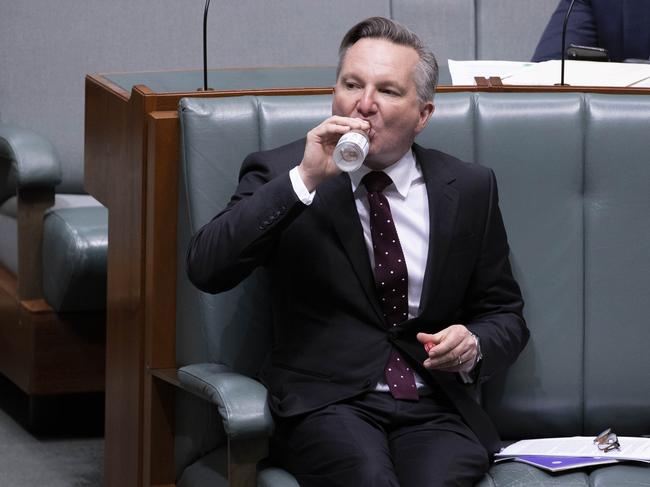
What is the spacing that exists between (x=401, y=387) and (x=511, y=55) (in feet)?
7.34

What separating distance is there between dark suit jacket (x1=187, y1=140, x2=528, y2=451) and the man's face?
11 cm

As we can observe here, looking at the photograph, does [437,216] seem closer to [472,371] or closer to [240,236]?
[472,371]

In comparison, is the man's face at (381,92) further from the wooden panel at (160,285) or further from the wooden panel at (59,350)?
the wooden panel at (59,350)

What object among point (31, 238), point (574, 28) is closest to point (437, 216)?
point (574, 28)

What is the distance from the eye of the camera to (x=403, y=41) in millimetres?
2371

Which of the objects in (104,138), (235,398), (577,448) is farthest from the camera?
(104,138)

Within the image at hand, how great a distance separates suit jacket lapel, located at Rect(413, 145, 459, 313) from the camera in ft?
7.81

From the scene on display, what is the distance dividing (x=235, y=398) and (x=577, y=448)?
66 centimetres

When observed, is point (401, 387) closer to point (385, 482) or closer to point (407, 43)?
point (385, 482)

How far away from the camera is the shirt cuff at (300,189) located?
2232 millimetres

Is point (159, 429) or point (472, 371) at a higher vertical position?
point (472, 371)

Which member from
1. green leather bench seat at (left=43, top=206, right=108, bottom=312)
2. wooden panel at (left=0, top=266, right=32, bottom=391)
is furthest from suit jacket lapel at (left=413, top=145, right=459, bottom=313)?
wooden panel at (left=0, top=266, right=32, bottom=391)

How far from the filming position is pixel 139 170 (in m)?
2.59

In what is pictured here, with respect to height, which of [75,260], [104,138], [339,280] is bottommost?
[75,260]
